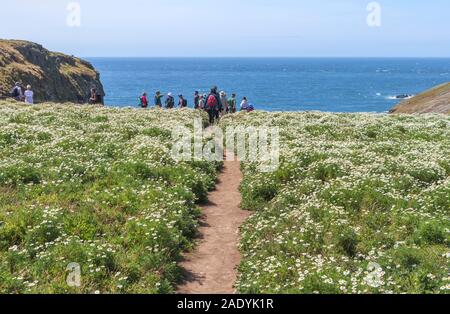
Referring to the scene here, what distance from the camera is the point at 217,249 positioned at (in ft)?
43.1

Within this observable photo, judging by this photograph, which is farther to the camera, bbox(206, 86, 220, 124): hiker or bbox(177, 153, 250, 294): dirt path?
bbox(206, 86, 220, 124): hiker

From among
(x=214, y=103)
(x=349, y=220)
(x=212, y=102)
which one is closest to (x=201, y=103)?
(x=214, y=103)

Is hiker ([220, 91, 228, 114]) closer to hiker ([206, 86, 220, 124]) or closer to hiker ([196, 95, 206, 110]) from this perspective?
hiker ([196, 95, 206, 110])

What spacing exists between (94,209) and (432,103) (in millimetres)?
49655

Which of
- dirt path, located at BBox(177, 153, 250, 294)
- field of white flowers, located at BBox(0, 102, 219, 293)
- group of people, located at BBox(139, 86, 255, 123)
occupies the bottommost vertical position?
dirt path, located at BBox(177, 153, 250, 294)

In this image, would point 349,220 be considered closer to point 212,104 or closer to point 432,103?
point 212,104

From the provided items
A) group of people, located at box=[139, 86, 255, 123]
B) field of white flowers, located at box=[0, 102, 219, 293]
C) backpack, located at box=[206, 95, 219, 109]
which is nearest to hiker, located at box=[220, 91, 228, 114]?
group of people, located at box=[139, 86, 255, 123]

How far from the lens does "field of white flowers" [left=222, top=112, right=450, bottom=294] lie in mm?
9906

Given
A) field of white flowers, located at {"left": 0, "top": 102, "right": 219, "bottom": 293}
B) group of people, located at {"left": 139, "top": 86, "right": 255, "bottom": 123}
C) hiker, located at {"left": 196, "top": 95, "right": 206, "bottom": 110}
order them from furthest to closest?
hiker, located at {"left": 196, "top": 95, "right": 206, "bottom": 110} < group of people, located at {"left": 139, "top": 86, "right": 255, "bottom": 123} < field of white flowers, located at {"left": 0, "top": 102, "right": 219, "bottom": 293}

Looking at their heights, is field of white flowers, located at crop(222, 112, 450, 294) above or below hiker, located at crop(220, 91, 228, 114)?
below

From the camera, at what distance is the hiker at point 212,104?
120 ft

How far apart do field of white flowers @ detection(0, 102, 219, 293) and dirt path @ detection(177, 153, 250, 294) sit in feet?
1.32

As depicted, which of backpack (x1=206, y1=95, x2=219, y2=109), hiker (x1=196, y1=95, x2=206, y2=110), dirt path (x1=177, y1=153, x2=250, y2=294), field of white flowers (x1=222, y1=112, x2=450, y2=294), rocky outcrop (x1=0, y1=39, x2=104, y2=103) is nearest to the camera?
field of white flowers (x1=222, y1=112, x2=450, y2=294)
